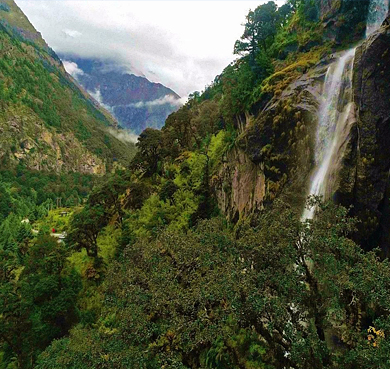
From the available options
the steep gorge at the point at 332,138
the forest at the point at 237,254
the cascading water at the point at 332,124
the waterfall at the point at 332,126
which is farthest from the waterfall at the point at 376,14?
the waterfall at the point at 332,126

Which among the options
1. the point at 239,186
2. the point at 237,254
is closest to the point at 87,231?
the point at 239,186

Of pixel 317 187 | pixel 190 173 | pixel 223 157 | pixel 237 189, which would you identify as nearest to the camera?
pixel 317 187

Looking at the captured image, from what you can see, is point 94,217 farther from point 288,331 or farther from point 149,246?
point 288,331

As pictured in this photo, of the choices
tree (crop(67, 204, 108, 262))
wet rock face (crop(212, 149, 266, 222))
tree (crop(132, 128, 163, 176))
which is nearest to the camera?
wet rock face (crop(212, 149, 266, 222))

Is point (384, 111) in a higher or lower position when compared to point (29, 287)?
higher

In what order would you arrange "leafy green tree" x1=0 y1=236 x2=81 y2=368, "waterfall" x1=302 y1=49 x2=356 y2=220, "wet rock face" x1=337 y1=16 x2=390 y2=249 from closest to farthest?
"wet rock face" x1=337 y1=16 x2=390 y2=249 → "waterfall" x1=302 y1=49 x2=356 y2=220 → "leafy green tree" x1=0 y1=236 x2=81 y2=368

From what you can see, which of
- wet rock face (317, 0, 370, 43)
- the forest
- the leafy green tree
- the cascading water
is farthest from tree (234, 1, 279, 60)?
the leafy green tree

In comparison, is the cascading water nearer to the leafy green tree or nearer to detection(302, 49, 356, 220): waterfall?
detection(302, 49, 356, 220): waterfall

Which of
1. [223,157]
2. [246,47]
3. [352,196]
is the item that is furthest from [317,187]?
[246,47]

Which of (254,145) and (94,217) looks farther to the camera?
(94,217)
